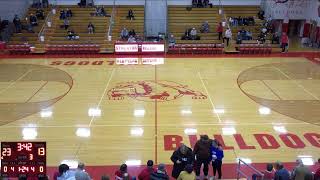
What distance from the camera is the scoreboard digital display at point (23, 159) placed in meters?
8.17

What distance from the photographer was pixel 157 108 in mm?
16094

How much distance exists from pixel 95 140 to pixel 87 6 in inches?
Answer: 844

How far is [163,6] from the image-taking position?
32969 millimetres

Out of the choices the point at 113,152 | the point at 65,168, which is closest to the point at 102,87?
the point at 113,152

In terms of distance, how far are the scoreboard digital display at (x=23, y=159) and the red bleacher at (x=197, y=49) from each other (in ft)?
65.7

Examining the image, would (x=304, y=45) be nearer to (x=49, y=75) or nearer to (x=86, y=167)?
(x=49, y=75)

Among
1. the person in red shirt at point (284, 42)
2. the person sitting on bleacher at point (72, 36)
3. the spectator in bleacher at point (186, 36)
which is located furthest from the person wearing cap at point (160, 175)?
the person sitting on bleacher at point (72, 36)

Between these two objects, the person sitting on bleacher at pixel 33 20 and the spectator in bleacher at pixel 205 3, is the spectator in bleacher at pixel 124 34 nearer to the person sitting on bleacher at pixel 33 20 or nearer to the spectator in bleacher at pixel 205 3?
the person sitting on bleacher at pixel 33 20

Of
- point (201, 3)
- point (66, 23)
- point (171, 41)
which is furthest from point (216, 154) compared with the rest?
Answer: point (201, 3)

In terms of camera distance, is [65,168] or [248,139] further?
[248,139]

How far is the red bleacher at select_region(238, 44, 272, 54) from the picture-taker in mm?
27453

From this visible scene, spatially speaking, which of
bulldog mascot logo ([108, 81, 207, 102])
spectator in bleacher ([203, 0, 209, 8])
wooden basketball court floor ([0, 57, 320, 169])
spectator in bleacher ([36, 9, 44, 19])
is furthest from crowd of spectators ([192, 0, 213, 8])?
bulldog mascot logo ([108, 81, 207, 102])

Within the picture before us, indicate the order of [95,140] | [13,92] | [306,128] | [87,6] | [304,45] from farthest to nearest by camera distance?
[87,6] → [304,45] → [13,92] → [306,128] → [95,140]

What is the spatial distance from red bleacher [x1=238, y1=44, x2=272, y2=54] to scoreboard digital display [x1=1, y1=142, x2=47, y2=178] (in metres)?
21.0
